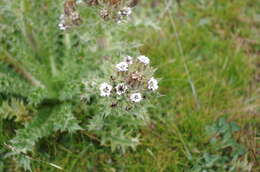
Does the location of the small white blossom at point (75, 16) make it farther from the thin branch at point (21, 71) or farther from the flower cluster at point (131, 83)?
the thin branch at point (21, 71)

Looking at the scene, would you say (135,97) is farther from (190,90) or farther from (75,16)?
(190,90)

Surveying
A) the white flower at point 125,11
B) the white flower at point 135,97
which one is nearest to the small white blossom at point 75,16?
the white flower at point 125,11

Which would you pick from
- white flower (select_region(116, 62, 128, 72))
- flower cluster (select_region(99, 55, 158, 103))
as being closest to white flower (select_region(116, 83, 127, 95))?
flower cluster (select_region(99, 55, 158, 103))

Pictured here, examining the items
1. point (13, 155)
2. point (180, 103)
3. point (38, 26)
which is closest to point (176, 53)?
point (180, 103)

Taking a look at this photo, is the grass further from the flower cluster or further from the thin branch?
the flower cluster

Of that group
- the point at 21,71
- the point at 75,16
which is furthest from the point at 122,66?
the point at 21,71

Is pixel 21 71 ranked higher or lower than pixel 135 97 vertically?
lower
